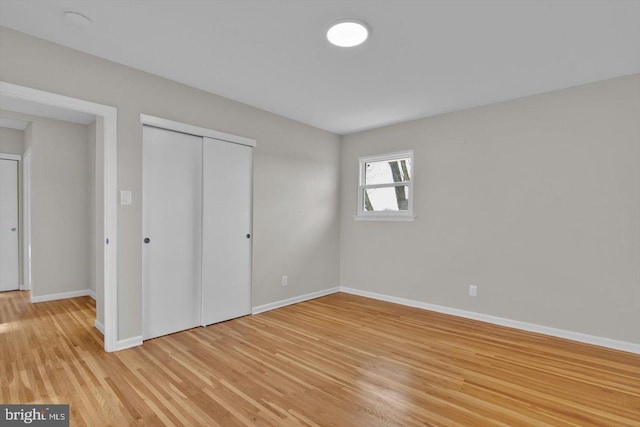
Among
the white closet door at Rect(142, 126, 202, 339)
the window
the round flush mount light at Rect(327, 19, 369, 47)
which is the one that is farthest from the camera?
the window

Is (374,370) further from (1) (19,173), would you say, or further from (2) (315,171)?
(1) (19,173)

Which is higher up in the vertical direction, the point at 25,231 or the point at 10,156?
the point at 10,156

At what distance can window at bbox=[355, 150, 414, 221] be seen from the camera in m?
4.53

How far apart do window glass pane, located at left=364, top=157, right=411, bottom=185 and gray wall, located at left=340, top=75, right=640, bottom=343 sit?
0.21m

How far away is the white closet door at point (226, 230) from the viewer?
352 centimetres

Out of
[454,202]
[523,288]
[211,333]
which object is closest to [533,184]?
[454,202]

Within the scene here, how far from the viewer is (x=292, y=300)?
447 centimetres

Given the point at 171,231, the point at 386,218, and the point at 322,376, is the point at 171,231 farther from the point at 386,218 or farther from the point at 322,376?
the point at 386,218

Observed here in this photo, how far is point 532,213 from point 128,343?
434 cm

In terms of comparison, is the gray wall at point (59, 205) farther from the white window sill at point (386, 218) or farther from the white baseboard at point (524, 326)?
the white baseboard at point (524, 326)

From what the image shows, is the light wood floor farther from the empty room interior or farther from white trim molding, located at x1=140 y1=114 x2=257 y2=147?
white trim molding, located at x1=140 y1=114 x2=257 y2=147

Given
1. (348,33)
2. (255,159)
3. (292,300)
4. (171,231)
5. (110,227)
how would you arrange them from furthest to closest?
1. (292,300)
2. (255,159)
3. (171,231)
4. (110,227)
5. (348,33)

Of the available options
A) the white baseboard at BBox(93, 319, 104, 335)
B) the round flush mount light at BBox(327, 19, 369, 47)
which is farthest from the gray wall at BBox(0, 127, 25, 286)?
the round flush mount light at BBox(327, 19, 369, 47)

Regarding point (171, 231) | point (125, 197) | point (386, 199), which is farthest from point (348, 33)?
point (386, 199)
